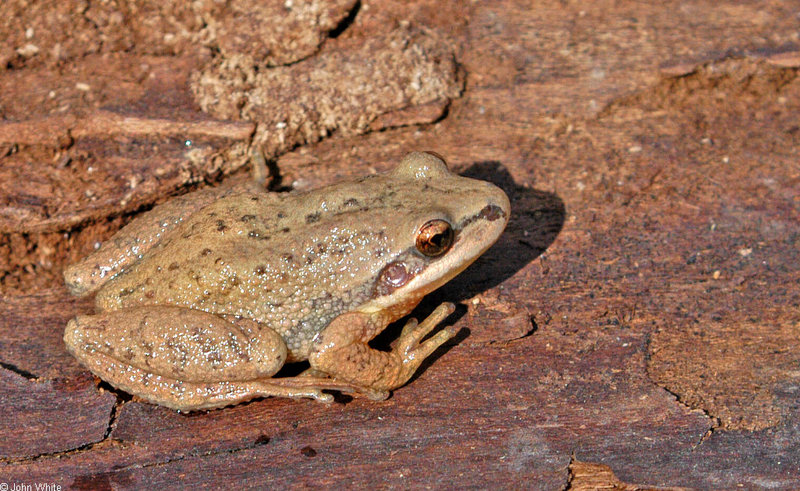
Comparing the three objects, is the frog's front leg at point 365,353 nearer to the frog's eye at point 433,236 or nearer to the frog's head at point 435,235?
the frog's head at point 435,235

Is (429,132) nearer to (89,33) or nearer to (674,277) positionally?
(674,277)

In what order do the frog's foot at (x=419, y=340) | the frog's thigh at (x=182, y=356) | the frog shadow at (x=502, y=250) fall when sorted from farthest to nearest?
the frog shadow at (x=502, y=250) → the frog's foot at (x=419, y=340) → the frog's thigh at (x=182, y=356)

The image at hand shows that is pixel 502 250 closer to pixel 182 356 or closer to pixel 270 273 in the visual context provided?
pixel 270 273

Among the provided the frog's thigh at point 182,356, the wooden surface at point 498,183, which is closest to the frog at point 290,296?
the frog's thigh at point 182,356

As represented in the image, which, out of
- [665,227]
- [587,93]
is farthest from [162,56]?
[665,227]

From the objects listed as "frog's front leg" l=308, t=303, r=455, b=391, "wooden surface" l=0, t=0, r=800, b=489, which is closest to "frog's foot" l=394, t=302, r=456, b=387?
"frog's front leg" l=308, t=303, r=455, b=391

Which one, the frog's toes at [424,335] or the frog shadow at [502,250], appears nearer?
the frog's toes at [424,335]
